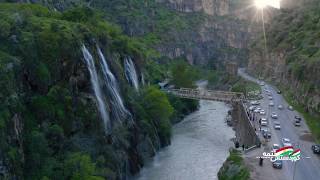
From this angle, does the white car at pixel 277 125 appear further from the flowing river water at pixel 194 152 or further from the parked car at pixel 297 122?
the flowing river water at pixel 194 152

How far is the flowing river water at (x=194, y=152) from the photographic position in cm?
6906

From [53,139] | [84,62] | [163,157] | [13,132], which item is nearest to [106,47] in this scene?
[84,62]

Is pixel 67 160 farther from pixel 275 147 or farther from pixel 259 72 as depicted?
pixel 259 72

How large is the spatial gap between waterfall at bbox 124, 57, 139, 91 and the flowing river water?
13.9 meters

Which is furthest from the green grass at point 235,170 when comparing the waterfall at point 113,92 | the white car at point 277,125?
the waterfall at point 113,92

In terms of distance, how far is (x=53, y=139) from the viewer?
2181 inches

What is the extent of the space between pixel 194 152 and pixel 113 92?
1945cm

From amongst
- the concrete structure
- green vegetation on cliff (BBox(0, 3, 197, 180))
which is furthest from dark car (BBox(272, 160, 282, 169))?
the concrete structure

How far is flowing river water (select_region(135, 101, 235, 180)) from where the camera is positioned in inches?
2719

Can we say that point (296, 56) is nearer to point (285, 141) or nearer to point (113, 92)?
point (285, 141)

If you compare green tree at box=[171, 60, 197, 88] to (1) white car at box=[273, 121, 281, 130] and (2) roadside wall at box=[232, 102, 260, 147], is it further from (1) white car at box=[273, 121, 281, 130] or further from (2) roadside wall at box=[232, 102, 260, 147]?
(1) white car at box=[273, 121, 281, 130]

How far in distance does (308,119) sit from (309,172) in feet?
106

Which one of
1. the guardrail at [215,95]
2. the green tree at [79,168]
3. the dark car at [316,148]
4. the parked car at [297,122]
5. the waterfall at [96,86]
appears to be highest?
the waterfall at [96,86]

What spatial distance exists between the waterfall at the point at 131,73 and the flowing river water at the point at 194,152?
13.9 meters
